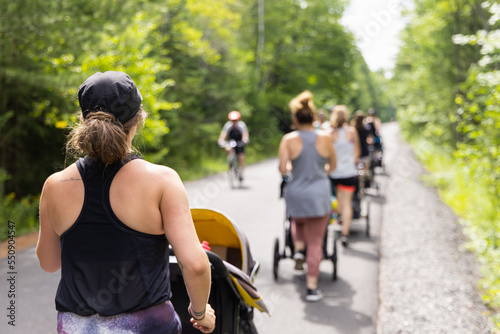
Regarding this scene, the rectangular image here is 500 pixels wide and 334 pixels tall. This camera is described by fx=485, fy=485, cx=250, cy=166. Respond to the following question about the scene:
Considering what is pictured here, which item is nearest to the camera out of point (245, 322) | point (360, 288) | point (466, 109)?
point (245, 322)

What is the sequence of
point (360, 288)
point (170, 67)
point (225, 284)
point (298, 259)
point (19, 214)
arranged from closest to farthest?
point (225, 284)
point (298, 259)
point (360, 288)
point (19, 214)
point (170, 67)

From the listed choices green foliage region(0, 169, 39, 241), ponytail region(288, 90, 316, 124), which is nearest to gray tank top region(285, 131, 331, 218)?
ponytail region(288, 90, 316, 124)

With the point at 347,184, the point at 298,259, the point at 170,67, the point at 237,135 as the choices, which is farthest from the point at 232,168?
the point at 298,259

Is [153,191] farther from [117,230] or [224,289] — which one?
[224,289]

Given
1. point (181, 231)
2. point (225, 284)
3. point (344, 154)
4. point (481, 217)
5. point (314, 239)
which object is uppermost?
point (344, 154)

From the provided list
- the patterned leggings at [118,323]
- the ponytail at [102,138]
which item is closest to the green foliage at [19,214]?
the patterned leggings at [118,323]

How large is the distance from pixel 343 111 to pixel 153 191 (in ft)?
19.4

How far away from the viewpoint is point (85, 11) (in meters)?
8.88

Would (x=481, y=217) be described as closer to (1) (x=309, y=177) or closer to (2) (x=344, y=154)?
(2) (x=344, y=154)

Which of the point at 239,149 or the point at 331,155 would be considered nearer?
the point at 331,155

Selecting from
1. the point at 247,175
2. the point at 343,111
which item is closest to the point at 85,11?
the point at 343,111

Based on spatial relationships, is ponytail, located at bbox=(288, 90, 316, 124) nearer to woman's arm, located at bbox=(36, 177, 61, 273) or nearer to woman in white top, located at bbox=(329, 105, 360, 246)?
woman in white top, located at bbox=(329, 105, 360, 246)

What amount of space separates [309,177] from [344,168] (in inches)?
91.3

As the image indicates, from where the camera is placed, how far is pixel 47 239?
6.32 feet
